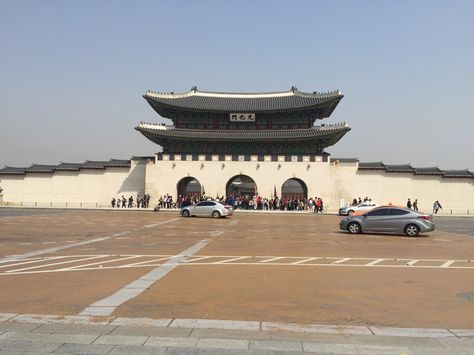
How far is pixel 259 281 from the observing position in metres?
7.12

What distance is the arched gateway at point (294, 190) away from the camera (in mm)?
39406

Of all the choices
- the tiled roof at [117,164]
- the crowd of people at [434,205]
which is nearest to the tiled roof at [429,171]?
the crowd of people at [434,205]

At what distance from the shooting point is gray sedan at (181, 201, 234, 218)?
25.9 m

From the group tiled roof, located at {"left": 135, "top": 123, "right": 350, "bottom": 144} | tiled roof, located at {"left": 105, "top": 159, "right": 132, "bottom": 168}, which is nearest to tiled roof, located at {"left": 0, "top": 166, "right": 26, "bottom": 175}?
tiled roof, located at {"left": 105, "top": 159, "right": 132, "bottom": 168}

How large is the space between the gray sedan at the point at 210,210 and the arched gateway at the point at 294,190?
14.6m

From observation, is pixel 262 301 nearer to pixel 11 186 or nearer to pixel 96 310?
pixel 96 310

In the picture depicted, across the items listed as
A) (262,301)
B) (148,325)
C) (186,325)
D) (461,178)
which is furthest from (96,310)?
(461,178)

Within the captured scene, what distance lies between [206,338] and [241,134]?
35121 millimetres

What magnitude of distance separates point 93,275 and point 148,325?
3492mm

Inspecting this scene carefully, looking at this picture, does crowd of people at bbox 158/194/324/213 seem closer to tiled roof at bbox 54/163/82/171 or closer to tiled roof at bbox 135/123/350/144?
tiled roof at bbox 135/123/350/144

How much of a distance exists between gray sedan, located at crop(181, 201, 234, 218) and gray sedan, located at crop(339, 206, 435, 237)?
35.8 ft

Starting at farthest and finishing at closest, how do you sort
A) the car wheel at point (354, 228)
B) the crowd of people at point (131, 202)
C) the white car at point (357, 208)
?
the crowd of people at point (131, 202) → the white car at point (357, 208) → the car wheel at point (354, 228)

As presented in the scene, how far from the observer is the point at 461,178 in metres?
36.7

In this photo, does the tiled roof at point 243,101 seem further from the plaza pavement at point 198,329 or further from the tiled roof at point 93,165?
the plaza pavement at point 198,329
